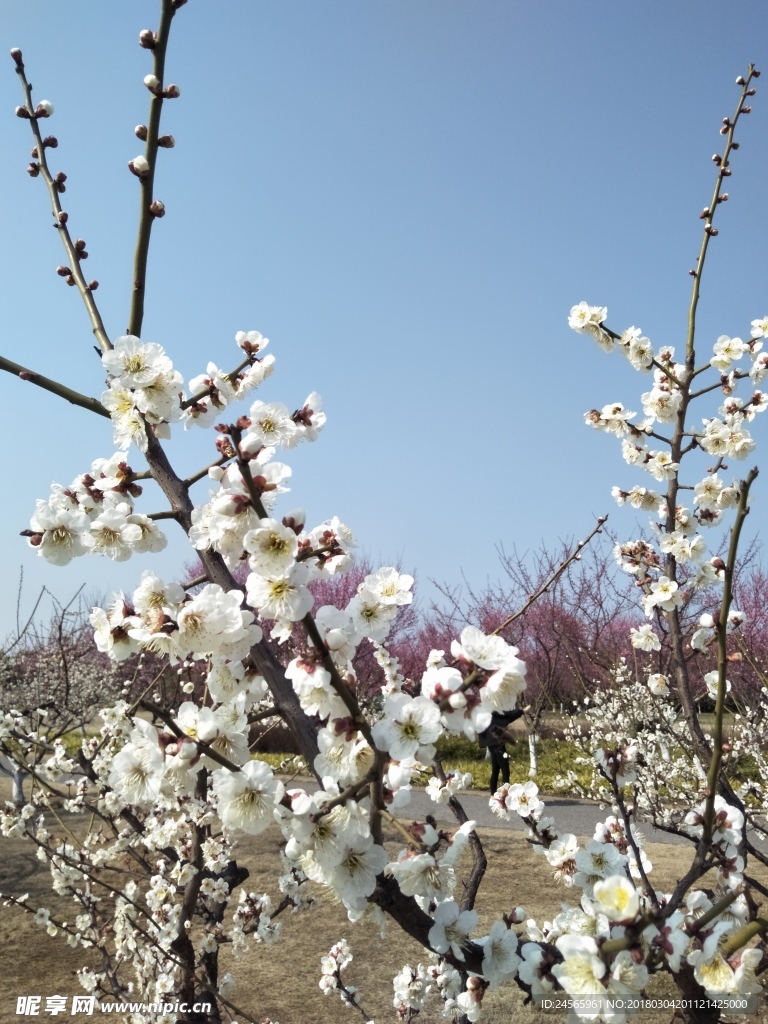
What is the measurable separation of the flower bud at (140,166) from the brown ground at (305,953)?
4.24 m

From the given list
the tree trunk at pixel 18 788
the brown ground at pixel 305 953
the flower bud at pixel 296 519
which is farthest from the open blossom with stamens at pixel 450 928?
the tree trunk at pixel 18 788

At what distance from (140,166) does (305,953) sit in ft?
18.3

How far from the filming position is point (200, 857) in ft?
11.4

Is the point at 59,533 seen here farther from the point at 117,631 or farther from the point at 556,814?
the point at 556,814

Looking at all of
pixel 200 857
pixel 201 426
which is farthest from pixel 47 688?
pixel 201 426

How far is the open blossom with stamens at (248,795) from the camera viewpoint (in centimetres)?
114

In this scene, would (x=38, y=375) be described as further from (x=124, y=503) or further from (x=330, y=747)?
(x=330, y=747)

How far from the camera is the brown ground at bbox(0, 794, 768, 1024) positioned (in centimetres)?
434

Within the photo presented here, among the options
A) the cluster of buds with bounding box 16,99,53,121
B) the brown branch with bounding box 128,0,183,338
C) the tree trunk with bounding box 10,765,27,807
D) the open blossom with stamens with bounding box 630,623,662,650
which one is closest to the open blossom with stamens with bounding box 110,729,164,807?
the brown branch with bounding box 128,0,183,338

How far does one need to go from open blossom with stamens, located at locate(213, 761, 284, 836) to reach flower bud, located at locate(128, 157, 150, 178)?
132 cm

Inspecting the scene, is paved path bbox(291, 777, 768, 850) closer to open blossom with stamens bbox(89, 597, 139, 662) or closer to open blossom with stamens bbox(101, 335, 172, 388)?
open blossom with stamens bbox(89, 597, 139, 662)

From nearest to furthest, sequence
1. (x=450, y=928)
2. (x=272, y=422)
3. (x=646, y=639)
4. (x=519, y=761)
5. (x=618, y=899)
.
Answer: (x=618, y=899) < (x=450, y=928) < (x=272, y=422) < (x=646, y=639) < (x=519, y=761)

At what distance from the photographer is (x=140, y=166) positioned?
1580 millimetres

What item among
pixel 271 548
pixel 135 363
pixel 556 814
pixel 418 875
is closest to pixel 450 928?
pixel 418 875
